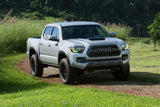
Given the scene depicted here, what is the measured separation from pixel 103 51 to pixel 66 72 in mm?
1291

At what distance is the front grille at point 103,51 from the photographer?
9.62m

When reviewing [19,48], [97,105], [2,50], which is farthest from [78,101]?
[19,48]

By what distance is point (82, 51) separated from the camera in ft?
31.6

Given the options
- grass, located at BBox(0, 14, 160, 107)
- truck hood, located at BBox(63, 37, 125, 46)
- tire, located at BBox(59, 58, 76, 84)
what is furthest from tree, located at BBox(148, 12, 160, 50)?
tire, located at BBox(59, 58, 76, 84)

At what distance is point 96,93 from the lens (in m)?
8.18

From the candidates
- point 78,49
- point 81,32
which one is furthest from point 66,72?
point 81,32

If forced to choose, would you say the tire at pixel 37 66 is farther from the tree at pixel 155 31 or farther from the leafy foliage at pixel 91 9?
the leafy foliage at pixel 91 9

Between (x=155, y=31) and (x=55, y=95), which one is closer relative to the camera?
(x=55, y=95)

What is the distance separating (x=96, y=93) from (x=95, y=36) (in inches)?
121

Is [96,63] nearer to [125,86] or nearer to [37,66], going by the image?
[125,86]

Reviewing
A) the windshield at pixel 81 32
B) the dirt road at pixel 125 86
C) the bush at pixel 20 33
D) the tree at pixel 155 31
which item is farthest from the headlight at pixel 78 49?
the tree at pixel 155 31

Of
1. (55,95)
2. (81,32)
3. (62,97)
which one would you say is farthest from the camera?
(81,32)

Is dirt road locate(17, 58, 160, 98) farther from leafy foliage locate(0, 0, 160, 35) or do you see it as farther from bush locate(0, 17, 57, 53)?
leafy foliage locate(0, 0, 160, 35)

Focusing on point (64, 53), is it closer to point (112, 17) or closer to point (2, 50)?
point (2, 50)
